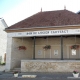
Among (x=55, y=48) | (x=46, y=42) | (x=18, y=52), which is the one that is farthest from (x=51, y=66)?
(x=46, y=42)

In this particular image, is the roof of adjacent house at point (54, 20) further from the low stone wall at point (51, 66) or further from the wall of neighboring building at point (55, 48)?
the low stone wall at point (51, 66)

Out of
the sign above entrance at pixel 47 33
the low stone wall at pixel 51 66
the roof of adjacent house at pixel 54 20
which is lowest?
the low stone wall at pixel 51 66

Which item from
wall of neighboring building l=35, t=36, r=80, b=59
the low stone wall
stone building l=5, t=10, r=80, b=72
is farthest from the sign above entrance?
wall of neighboring building l=35, t=36, r=80, b=59

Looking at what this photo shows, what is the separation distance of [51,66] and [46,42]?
5.39m

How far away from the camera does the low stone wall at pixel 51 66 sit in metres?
14.7

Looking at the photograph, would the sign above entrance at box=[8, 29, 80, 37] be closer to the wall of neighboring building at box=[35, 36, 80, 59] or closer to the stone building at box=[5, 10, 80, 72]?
the stone building at box=[5, 10, 80, 72]

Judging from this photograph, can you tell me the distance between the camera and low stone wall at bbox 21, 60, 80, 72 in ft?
48.2

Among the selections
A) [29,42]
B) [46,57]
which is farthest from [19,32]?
[46,57]

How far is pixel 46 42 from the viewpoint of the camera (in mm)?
20000

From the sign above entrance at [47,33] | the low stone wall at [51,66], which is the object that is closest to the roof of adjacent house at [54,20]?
the sign above entrance at [47,33]

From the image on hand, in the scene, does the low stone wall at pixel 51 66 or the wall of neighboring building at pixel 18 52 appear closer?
the low stone wall at pixel 51 66

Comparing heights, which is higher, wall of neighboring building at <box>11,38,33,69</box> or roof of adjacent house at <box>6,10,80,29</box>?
roof of adjacent house at <box>6,10,80,29</box>

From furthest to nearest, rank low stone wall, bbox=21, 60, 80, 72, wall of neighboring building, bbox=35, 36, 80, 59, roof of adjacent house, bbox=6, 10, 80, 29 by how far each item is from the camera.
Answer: wall of neighboring building, bbox=35, 36, 80, 59 → roof of adjacent house, bbox=6, 10, 80, 29 → low stone wall, bbox=21, 60, 80, 72

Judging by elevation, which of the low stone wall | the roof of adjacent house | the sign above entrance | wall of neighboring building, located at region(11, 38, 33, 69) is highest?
the roof of adjacent house
